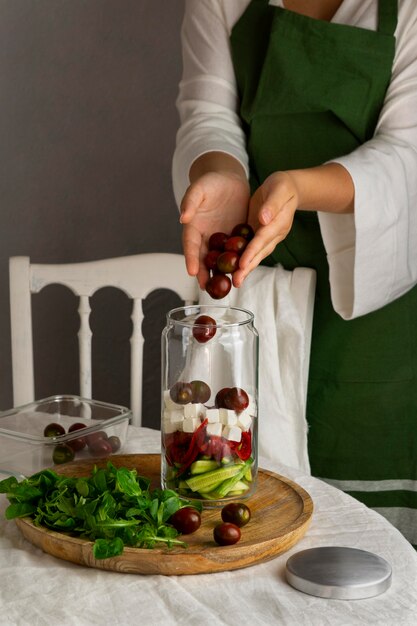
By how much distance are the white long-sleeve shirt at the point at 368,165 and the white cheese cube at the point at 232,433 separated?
0.53m

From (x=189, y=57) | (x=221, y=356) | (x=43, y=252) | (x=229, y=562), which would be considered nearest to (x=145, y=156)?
(x=43, y=252)

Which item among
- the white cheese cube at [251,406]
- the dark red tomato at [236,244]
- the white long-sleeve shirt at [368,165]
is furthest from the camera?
the white long-sleeve shirt at [368,165]

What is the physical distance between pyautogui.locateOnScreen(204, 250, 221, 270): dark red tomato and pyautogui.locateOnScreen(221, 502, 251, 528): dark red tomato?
330 mm

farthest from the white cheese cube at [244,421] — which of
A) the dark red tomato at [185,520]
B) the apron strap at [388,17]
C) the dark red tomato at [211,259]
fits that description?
the apron strap at [388,17]

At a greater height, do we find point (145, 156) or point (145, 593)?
point (145, 156)

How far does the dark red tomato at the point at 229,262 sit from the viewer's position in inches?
41.3

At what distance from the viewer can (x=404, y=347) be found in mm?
1504

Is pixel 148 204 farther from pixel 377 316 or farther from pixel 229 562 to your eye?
pixel 229 562

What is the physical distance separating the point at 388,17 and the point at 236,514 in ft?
2.91

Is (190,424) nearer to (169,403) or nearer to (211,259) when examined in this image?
(169,403)

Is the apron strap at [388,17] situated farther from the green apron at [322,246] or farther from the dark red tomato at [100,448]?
the dark red tomato at [100,448]

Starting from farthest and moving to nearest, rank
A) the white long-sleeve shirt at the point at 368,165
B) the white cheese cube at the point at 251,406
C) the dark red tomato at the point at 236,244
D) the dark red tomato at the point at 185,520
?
the white long-sleeve shirt at the point at 368,165 → the dark red tomato at the point at 236,244 → the white cheese cube at the point at 251,406 → the dark red tomato at the point at 185,520

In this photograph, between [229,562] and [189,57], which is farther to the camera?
[189,57]

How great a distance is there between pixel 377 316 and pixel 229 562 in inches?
29.8
